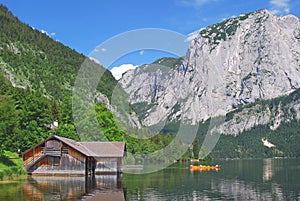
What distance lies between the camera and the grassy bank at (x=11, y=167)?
54.8 m

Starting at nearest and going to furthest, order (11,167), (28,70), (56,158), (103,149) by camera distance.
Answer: (11,167)
(56,158)
(103,149)
(28,70)

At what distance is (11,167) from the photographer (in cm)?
6056

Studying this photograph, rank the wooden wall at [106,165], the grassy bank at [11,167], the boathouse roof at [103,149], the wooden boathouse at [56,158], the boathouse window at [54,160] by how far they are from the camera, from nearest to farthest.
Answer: the grassy bank at [11,167] → the wooden boathouse at [56,158] → the boathouse window at [54,160] → the boathouse roof at [103,149] → the wooden wall at [106,165]

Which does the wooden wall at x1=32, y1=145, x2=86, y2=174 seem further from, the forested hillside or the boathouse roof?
the forested hillside

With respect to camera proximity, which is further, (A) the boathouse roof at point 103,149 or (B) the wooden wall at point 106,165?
(B) the wooden wall at point 106,165

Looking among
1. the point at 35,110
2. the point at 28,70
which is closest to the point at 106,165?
the point at 35,110

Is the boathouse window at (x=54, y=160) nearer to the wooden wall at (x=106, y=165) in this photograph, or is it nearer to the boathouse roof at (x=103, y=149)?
the boathouse roof at (x=103, y=149)

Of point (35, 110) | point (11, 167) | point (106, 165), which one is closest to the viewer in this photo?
point (11, 167)

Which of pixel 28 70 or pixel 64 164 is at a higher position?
pixel 28 70

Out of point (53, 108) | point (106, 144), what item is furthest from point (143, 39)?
point (53, 108)

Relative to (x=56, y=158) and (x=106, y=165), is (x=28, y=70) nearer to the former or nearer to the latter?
(x=106, y=165)

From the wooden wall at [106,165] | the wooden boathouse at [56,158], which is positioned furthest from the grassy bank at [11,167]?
the wooden wall at [106,165]

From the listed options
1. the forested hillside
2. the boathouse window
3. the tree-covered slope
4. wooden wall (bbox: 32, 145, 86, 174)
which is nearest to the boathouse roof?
wooden wall (bbox: 32, 145, 86, 174)

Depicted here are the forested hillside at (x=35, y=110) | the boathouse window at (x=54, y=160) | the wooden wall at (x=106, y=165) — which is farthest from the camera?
the wooden wall at (x=106, y=165)
